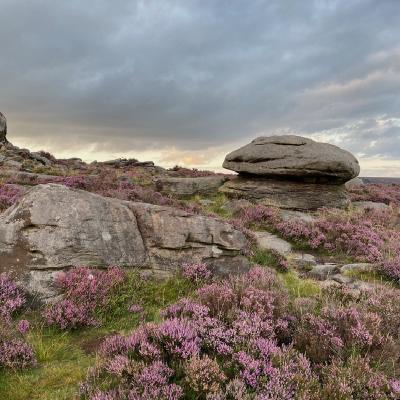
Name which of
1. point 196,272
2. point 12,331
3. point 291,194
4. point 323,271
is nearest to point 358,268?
point 323,271

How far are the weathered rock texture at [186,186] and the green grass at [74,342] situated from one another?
54.6ft

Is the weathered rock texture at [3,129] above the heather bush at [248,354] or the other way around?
above

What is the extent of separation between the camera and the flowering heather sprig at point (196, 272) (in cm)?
830

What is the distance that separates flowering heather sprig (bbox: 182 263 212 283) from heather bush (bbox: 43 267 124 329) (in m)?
1.47

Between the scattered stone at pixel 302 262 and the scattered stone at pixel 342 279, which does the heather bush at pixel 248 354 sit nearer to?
the scattered stone at pixel 342 279

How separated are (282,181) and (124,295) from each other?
59.1ft


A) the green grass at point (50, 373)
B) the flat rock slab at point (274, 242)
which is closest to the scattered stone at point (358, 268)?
the flat rock slab at point (274, 242)

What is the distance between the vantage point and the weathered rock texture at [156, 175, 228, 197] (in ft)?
81.5

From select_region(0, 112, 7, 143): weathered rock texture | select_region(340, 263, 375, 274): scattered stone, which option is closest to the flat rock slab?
select_region(340, 263, 375, 274): scattered stone

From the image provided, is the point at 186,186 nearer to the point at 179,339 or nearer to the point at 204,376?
the point at 179,339

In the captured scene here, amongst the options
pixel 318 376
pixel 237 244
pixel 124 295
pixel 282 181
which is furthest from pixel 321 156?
pixel 318 376

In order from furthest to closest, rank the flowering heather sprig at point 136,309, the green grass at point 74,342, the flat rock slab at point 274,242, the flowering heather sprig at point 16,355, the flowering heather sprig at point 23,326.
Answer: the flat rock slab at point 274,242 → the flowering heather sprig at point 136,309 → the flowering heather sprig at point 23,326 → the flowering heather sprig at point 16,355 → the green grass at point 74,342

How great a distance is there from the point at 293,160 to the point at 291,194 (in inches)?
80.6

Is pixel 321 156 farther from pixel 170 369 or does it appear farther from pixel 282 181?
pixel 170 369
